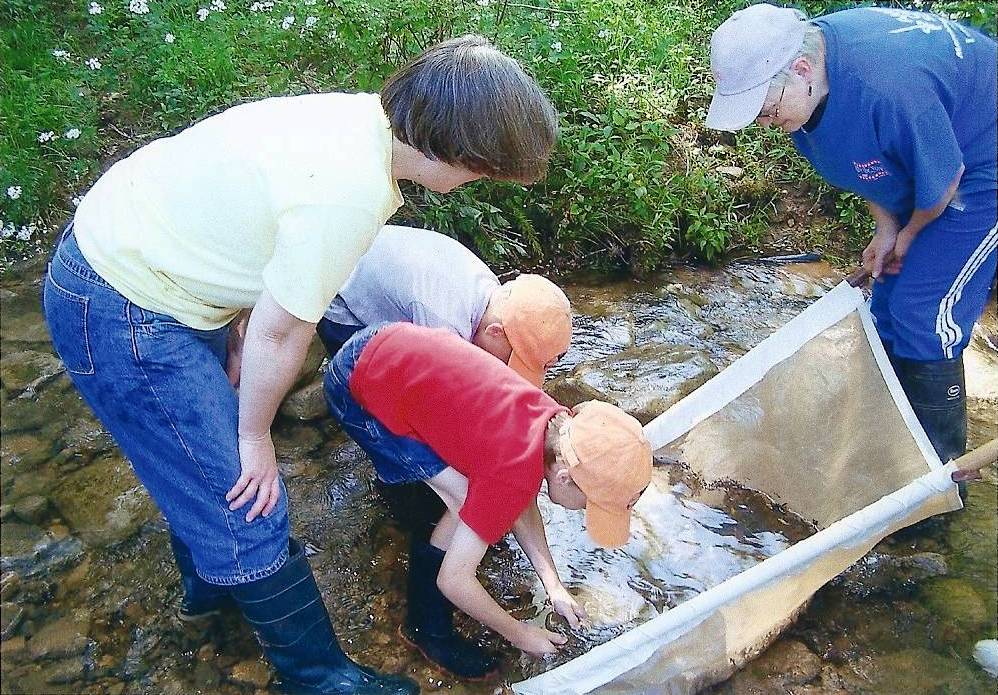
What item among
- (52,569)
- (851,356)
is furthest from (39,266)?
(851,356)

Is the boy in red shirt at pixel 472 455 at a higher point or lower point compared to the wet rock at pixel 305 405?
higher

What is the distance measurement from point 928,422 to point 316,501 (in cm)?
180

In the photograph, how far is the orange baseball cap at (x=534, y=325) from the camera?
2.22 meters

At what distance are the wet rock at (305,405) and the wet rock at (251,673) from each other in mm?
910

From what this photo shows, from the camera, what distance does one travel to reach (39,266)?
3.31 metres

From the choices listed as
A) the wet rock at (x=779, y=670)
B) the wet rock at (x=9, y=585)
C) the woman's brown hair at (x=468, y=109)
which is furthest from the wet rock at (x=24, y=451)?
the wet rock at (x=779, y=670)

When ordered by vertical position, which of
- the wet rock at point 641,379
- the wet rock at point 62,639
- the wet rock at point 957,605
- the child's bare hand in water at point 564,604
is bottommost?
the wet rock at point 641,379

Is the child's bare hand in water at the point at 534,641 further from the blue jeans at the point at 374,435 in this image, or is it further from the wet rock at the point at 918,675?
the wet rock at the point at 918,675

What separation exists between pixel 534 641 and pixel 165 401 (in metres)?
1.03

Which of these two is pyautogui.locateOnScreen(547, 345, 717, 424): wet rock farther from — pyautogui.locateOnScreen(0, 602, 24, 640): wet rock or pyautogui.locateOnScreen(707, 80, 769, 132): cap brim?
pyautogui.locateOnScreen(0, 602, 24, 640): wet rock

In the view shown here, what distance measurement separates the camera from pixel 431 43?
3.69 metres

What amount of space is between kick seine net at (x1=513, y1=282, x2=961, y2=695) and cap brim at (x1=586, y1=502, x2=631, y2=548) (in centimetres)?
40

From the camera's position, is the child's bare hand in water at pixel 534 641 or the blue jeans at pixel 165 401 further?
the child's bare hand in water at pixel 534 641

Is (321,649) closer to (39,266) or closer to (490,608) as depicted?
(490,608)
